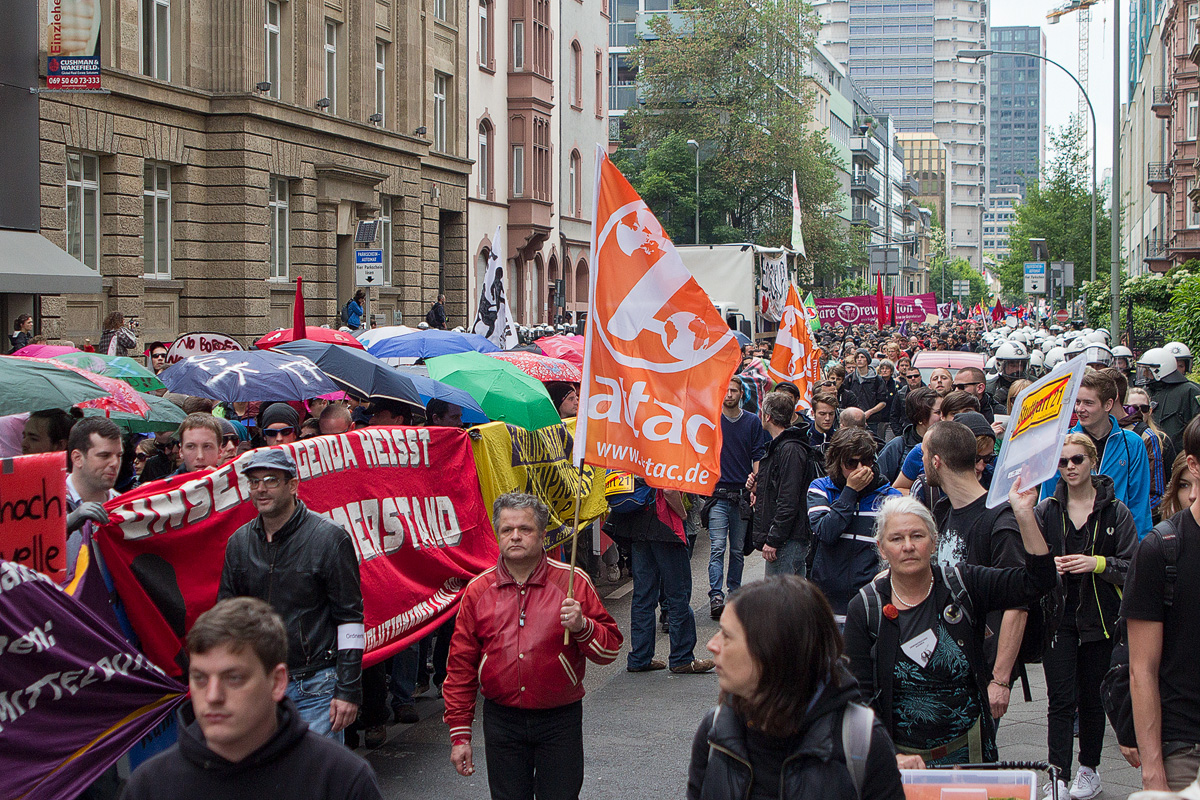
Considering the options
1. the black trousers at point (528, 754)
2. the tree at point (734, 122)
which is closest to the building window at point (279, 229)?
the black trousers at point (528, 754)

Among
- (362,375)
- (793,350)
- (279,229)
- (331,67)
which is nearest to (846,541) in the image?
(362,375)

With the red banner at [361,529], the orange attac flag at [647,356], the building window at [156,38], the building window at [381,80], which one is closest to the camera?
the red banner at [361,529]

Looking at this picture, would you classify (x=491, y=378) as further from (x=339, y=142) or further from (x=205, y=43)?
(x=339, y=142)

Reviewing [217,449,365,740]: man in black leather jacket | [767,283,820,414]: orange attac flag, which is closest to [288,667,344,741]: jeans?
[217,449,365,740]: man in black leather jacket

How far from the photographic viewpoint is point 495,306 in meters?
16.9

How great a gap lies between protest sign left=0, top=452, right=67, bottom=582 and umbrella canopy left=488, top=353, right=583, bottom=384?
7.96 m

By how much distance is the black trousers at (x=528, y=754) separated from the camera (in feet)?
15.8

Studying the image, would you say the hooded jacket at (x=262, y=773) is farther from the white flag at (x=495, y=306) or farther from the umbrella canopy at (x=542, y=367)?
the white flag at (x=495, y=306)

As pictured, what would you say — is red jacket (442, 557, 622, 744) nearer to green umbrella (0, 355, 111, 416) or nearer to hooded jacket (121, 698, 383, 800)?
hooded jacket (121, 698, 383, 800)

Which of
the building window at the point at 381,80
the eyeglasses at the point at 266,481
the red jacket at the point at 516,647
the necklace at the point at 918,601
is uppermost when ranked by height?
the building window at the point at 381,80

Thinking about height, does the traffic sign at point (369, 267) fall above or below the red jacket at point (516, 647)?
above

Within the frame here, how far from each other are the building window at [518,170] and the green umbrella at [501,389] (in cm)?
3202

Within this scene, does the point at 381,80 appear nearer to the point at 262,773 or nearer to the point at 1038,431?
the point at 1038,431

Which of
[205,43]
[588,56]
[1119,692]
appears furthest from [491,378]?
[588,56]
